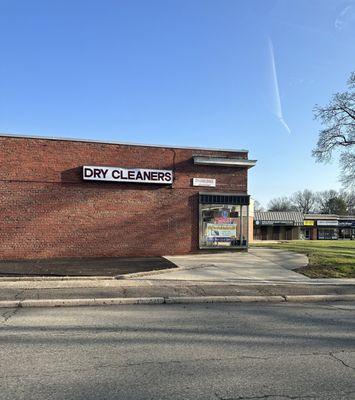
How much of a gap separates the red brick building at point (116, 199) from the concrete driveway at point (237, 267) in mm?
1421

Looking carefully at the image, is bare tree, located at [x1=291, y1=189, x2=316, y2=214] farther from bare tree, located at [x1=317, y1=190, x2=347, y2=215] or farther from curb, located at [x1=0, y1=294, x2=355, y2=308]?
curb, located at [x1=0, y1=294, x2=355, y2=308]

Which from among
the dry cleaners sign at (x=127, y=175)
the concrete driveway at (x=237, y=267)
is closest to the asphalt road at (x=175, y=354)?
the concrete driveway at (x=237, y=267)

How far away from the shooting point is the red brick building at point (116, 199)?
19297 millimetres

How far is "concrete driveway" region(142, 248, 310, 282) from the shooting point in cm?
1490

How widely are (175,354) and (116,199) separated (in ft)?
47.9

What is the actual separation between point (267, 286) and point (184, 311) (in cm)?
418

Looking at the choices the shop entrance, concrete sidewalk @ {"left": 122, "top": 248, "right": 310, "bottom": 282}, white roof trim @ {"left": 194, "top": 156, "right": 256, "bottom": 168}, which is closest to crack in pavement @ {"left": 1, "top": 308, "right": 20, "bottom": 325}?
concrete sidewalk @ {"left": 122, "top": 248, "right": 310, "bottom": 282}

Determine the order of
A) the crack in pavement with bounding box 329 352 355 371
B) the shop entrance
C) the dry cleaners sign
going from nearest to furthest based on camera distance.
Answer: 1. the crack in pavement with bounding box 329 352 355 371
2. the dry cleaners sign
3. the shop entrance

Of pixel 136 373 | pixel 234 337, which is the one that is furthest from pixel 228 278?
pixel 136 373

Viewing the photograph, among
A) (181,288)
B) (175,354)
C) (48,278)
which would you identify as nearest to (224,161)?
(181,288)

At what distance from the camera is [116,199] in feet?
67.6

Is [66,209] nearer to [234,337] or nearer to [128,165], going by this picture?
[128,165]

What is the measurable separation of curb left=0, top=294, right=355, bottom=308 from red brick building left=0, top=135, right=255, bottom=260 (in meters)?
9.63

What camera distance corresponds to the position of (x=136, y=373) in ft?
18.1
